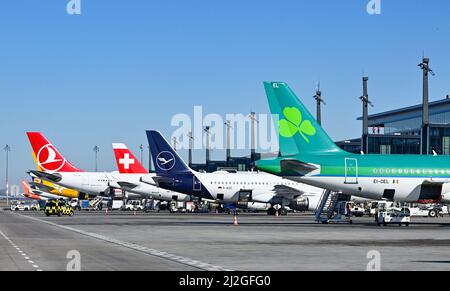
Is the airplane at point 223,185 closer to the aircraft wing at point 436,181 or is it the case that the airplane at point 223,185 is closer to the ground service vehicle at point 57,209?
the ground service vehicle at point 57,209

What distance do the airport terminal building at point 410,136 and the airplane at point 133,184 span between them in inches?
1472

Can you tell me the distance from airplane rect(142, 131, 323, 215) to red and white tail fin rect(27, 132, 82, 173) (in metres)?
25.4

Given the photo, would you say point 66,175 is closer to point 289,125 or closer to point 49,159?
point 49,159

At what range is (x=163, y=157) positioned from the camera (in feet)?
326

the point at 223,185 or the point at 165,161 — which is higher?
the point at 165,161

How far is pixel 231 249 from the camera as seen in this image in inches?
1487

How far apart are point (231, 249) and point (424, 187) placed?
34.6 meters

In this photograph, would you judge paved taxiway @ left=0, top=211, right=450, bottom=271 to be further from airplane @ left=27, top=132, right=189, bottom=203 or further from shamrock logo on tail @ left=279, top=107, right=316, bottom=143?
airplane @ left=27, top=132, right=189, bottom=203

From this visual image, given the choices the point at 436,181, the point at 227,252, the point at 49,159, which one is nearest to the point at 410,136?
the point at 49,159

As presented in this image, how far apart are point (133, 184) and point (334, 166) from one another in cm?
5631
